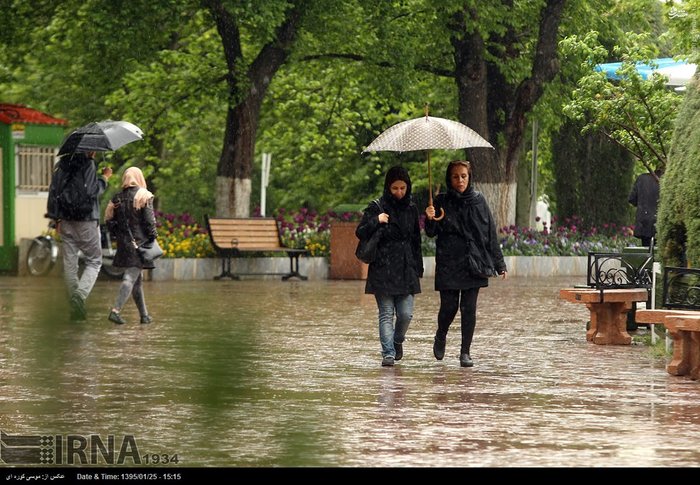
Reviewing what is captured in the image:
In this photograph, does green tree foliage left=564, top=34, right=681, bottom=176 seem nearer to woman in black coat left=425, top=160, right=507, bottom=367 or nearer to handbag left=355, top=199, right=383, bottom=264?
woman in black coat left=425, top=160, right=507, bottom=367

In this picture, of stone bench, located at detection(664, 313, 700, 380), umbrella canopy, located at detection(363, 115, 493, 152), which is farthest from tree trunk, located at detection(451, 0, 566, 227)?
stone bench, located at detection(664, 313, 700, 380)

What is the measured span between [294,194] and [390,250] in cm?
3722

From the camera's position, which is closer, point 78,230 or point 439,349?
point 439,349

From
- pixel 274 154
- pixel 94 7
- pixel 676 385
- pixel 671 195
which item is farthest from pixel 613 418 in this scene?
pixel 274 154

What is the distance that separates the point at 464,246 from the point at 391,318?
84 centimetres

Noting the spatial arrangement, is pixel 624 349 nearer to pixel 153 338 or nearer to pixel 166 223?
pixel 153 338

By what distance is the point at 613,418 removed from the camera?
35.0 feet

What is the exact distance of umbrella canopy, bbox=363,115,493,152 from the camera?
14602 millimetres

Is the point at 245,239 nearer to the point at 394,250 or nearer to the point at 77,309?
the point at 77,309

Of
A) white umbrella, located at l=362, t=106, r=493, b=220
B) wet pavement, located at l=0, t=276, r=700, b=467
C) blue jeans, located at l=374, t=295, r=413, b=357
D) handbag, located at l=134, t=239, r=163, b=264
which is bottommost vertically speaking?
wet pavement, located at l=0, t=276, r=700, b=467

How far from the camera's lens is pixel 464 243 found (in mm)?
14023

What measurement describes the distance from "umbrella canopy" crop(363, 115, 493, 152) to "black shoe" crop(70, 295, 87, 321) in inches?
204

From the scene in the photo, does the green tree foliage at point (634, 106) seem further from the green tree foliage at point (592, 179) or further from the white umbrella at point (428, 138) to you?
the green tree foliage at point (592, 179)

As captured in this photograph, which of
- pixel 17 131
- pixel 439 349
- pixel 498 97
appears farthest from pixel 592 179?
pixel 439 349
